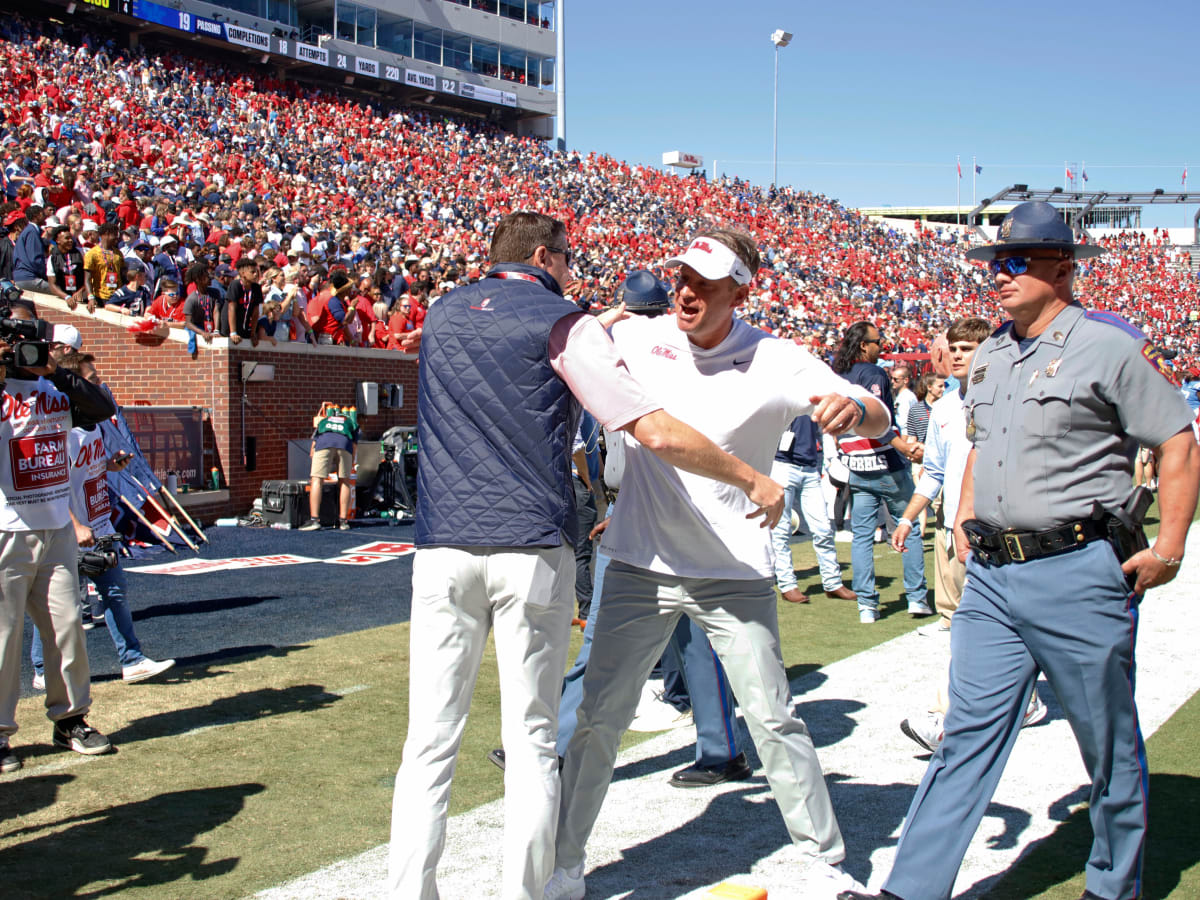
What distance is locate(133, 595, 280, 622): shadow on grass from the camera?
26.5 ft

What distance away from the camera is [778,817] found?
4.09 metres

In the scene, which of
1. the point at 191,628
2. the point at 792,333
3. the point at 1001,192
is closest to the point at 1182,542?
the point at 191,628

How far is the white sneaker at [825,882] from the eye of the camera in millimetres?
3146

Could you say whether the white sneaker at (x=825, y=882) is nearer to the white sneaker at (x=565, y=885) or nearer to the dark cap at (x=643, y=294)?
the white sneaker at (x=565, y=885)

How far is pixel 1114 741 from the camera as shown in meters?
3.12

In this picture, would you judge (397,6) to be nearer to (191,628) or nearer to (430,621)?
(191,628)

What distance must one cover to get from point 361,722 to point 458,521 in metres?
2.78

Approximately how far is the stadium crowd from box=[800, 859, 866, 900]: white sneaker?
11.9 meters

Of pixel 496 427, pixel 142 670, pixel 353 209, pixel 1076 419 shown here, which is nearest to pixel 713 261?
pixel 496 427

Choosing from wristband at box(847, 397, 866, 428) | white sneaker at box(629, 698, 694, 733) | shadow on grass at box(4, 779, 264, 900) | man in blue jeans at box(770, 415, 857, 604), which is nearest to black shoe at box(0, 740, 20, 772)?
shadow on grass at box(4, 779, 264, 900)

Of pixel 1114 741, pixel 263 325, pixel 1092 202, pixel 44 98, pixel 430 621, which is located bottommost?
pixel 1114 741

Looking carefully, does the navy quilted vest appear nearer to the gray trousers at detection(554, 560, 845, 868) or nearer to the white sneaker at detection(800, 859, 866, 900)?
the gray trousers at detection(554, 560, 845, 868)

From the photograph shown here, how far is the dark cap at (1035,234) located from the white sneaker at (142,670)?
500cm

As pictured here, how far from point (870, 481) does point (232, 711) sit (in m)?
4.97
